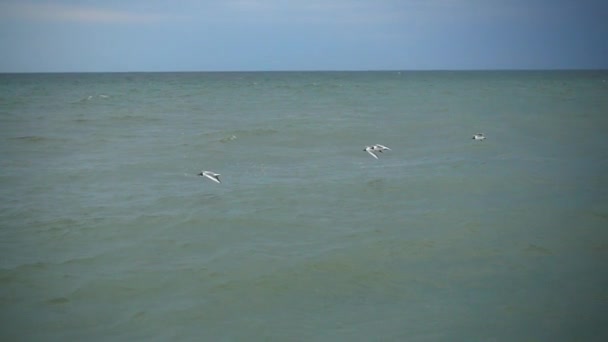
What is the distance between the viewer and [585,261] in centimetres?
727

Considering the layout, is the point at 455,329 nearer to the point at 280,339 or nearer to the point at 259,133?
the point at 280,339

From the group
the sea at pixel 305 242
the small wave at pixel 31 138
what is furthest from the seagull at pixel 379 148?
the small wave at pixel 31 138

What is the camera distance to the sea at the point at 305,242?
5816mm

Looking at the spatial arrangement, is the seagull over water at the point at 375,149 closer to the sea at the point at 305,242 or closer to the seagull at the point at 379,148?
the seagull at the point at 379,148

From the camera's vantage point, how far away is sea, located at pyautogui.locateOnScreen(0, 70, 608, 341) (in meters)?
5.82

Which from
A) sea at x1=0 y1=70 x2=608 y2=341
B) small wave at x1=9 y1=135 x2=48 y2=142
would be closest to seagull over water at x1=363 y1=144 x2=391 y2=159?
sea at x1=0 y1=70 x2=608 y2=341

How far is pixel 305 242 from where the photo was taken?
8.18 meters

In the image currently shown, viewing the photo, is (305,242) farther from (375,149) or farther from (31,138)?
(31,138)

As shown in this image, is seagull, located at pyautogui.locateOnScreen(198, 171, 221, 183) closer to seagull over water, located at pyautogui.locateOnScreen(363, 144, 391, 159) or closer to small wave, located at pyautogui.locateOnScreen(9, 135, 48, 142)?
seagull over water, located at pyautogui.locateOnScreen(363, 144, 391, 159)

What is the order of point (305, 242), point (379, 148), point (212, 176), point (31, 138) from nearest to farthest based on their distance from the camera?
point (305, 242)
point (212, 176)
point (379, 148)
point (31, 138)

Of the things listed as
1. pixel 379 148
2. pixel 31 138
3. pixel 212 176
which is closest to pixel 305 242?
pixel 212 176

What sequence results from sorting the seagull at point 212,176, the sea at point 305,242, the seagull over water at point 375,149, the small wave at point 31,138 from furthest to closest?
the small wave at point 31,138 < the seagull over water at point 375,149 < the seagull at point 212,176 < the sea at point 305,242

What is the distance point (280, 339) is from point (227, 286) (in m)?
1.43

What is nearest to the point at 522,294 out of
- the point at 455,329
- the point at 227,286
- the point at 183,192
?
the point at 455,329
